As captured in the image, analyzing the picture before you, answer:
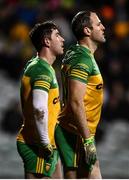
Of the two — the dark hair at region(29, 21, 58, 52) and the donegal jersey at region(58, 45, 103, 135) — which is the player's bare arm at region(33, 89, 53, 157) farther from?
the dark hair at region(29, 21, 58, 52)

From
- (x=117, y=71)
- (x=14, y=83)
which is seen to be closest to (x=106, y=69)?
(x=117, y=71)

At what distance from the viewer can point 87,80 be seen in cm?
818

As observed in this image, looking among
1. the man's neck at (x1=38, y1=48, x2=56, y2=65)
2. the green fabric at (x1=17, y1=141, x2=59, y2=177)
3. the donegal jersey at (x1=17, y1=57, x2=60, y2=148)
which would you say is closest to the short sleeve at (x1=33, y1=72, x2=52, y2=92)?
the donegal jersey at (x1=17, y1=57, x2=60, y2=148)

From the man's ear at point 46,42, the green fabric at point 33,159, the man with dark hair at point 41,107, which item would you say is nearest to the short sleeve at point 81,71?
the man with dark hair at point 41,107

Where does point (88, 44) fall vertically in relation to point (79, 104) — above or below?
above

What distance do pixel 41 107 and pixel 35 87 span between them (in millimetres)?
193

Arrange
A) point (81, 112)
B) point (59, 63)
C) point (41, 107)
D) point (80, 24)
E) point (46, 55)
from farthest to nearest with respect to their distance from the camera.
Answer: point (59, 63)
point (80, 24)
point (46, 55)
point (81, 112)
point (41, 107)

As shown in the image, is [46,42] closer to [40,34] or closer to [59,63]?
[40,34]

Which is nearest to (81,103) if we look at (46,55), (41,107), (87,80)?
(87,80)

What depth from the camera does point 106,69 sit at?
14.9 metres

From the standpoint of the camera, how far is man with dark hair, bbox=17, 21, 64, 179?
786 cm

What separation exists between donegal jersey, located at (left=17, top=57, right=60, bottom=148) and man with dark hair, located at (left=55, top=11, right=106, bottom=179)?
0.55 feet

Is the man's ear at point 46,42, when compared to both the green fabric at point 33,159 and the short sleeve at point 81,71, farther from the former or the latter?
the green fabric at point 33,159

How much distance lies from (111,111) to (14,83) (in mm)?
2229
